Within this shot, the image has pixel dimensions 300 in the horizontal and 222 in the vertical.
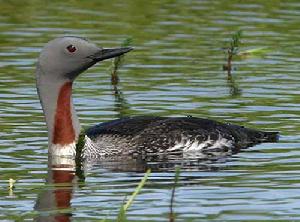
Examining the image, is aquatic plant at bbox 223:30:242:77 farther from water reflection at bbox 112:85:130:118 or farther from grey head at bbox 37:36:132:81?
grey head at bbox 37:36:132:81

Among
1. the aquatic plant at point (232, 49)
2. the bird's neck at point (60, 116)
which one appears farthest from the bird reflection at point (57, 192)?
the aquatic plant at point (232, 49)

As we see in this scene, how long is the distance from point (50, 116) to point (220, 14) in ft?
33.0

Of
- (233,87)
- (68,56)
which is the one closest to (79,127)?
(68,56)

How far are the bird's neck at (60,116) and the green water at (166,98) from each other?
299mm

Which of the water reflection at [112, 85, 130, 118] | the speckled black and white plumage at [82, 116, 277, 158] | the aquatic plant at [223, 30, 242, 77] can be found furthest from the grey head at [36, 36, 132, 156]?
the aquatic plant at [223, 30, 242, 77]

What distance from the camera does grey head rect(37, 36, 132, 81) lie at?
1534 centimetres

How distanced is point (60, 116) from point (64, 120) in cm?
6

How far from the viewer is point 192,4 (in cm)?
2625

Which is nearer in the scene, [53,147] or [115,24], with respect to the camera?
[53,147]

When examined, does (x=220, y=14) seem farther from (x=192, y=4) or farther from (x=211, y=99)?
(x=211, y=99)

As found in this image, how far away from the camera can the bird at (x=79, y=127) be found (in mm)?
15391

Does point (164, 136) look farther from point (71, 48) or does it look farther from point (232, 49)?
point (232, 49)

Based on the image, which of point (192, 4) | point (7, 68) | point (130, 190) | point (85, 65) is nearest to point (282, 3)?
point (192, 4)

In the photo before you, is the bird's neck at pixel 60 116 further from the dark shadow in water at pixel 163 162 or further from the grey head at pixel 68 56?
the dark shadow in water at pixel 163 162
